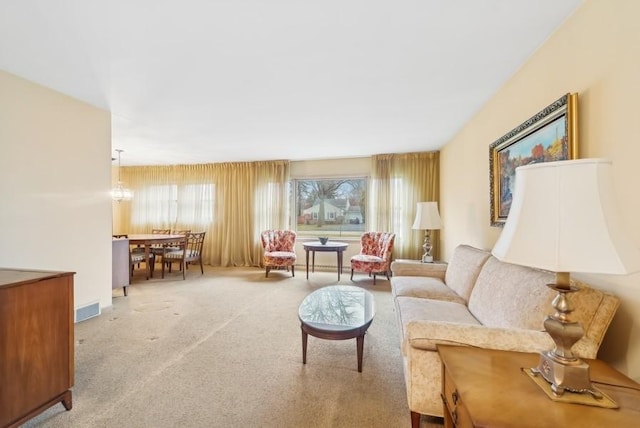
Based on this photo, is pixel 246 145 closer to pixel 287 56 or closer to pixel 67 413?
pixel 287 56

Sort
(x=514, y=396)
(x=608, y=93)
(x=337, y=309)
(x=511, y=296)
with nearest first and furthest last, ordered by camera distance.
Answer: (x=514, y=396), (x=608, y=93), (x=511, y=296), (x=337, y=309)

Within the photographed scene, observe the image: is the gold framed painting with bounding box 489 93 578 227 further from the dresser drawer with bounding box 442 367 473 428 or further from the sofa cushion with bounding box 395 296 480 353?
the dresser drawer with bounding box 442 367 473 428

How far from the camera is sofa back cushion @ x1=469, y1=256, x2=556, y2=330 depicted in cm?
146

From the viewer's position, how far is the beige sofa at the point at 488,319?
1.26 metres

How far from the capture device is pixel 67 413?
1.69 m

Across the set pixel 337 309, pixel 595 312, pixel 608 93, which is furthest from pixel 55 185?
pixel 608 93

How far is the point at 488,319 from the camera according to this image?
1.90m

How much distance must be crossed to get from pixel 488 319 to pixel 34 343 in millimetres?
2795

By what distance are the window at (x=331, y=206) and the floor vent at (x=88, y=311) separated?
3760 mm

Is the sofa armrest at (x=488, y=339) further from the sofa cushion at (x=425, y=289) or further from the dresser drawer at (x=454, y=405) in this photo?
the sofa cushion at (x=425, y=289)

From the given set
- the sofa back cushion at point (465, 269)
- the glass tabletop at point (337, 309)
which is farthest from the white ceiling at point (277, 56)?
the glass tabletop at point (337, 309)

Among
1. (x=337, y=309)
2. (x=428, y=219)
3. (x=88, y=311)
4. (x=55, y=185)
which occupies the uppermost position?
(x=55, y=185)

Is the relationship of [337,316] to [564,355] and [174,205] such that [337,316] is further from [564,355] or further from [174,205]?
[174,205]

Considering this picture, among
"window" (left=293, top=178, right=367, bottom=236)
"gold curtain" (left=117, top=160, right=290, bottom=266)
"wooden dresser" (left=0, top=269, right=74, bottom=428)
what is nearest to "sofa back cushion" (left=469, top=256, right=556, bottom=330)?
"wooden dresser" (left=0, top=269, right=74, bottom=428)
